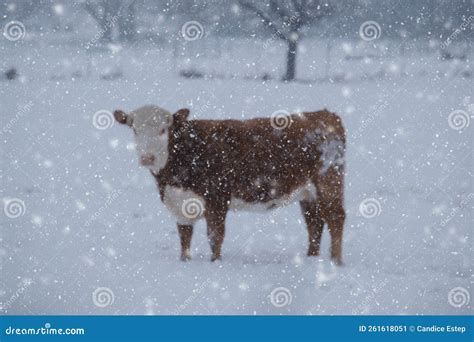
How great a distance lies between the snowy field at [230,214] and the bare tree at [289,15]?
15cm

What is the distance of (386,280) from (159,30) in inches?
94.9

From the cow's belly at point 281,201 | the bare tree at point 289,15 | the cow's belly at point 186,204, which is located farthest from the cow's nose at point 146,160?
the bare tree at point 289,15

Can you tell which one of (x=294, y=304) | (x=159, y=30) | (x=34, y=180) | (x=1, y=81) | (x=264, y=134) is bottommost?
(x=294, y=304)

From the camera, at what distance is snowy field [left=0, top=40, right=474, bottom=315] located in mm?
3471

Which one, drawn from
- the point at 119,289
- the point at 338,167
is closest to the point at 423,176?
the point at 338,167

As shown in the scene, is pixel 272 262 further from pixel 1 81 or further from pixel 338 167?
pixel 1 81

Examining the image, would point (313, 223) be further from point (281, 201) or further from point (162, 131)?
point (162, 131)

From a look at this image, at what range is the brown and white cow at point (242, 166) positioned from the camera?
146 inches

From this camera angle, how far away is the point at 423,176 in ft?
16.3

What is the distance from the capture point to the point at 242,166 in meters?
3.82

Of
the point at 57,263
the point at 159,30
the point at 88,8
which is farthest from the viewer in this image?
the point at 159,30

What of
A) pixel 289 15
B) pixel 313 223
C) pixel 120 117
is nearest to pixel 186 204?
pixel 120 117

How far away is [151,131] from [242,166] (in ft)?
2.08

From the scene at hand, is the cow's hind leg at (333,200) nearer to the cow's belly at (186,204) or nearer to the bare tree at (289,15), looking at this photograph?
the cow's belly at (186,204)
